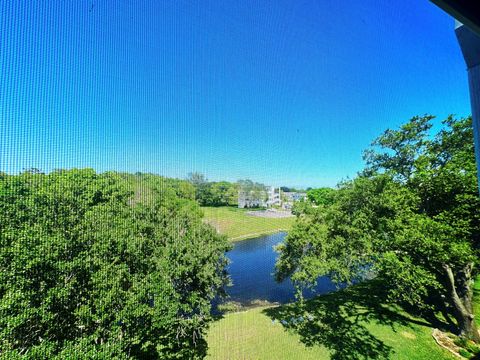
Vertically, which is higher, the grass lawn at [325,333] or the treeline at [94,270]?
the treeline at [94,270]

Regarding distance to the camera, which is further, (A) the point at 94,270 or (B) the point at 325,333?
(B) the point at 325,333

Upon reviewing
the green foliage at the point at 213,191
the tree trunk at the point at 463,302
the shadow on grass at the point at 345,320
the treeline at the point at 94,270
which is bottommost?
the shadow on grass at the point at 345,320

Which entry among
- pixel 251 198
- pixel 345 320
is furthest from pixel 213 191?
pixel 345 320

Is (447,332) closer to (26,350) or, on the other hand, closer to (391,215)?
(391,215)

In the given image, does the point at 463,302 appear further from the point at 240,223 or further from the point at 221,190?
the point at 221,190

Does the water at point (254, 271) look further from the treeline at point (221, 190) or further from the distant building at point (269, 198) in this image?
the treeline at point (221, 190)

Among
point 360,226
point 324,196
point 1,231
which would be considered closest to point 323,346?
point 360,226

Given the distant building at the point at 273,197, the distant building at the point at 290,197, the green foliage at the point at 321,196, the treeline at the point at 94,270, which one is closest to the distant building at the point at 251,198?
the distant building at the point at 273,197

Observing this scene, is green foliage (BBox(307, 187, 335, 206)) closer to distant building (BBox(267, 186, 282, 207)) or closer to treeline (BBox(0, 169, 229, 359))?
distant building (BBox(267, 186, 282, 207))
